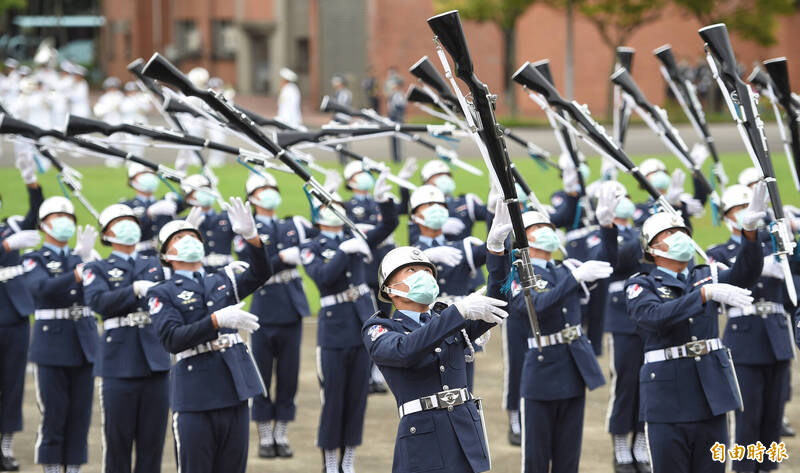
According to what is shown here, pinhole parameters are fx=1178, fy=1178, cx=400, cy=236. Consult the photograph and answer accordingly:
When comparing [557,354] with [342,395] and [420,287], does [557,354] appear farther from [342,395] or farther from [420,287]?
[420,287]

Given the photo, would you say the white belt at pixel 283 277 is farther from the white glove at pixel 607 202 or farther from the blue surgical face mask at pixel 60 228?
the white glove at pixel 607 202

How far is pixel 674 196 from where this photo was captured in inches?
454

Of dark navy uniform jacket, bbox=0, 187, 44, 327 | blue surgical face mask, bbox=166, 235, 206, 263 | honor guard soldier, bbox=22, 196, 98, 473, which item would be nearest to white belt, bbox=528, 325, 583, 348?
blue surgical face mask, bbox=166, 235, 206, 263

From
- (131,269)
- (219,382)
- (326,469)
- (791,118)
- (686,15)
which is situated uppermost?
(686,15)

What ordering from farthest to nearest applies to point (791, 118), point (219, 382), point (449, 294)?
point (449, 294), point (791, 118), point (219, 382)

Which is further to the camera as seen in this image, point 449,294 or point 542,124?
point 542,124

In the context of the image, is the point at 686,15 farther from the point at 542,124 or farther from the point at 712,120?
the point at 542,124

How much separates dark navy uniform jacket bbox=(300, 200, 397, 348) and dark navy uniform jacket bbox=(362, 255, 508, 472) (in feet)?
11.4

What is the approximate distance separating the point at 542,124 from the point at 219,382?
2944 cm

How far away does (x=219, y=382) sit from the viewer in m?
7.82

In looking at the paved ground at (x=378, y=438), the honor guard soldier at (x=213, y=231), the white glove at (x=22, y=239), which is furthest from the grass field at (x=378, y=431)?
the white glove at (x=22, y=239)

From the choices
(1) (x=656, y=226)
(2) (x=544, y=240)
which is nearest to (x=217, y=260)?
(2) (x=544, y=240)

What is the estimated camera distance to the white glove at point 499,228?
6473 mm

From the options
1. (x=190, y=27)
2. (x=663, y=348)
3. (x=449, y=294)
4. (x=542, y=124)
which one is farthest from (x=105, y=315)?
(x=190, y=27)
